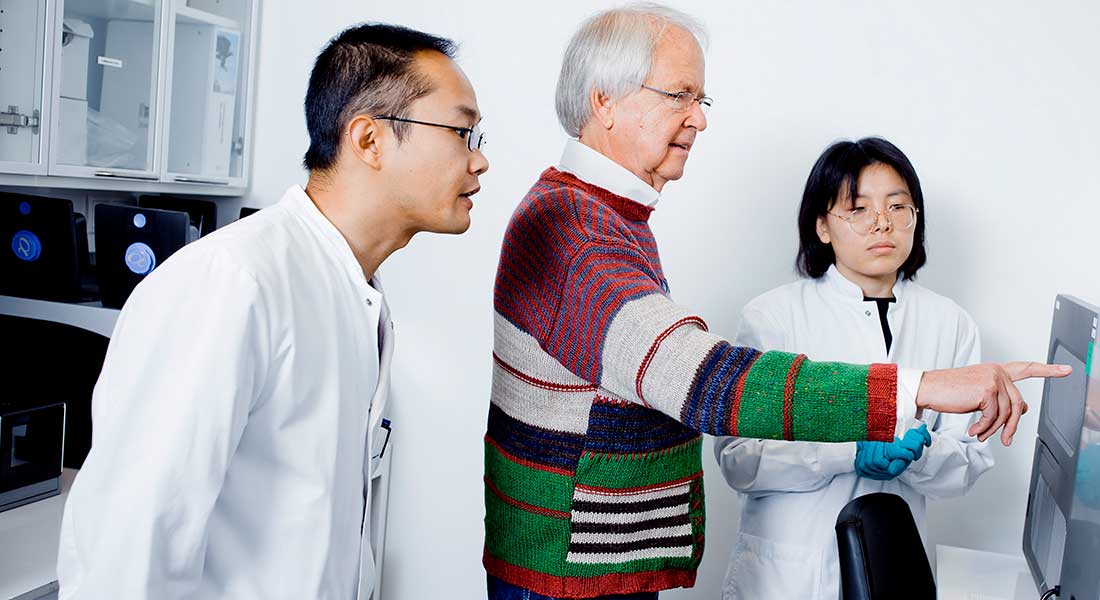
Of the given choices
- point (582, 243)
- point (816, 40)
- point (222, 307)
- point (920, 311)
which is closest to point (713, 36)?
point (816, 40)

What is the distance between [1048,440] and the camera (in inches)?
62.9

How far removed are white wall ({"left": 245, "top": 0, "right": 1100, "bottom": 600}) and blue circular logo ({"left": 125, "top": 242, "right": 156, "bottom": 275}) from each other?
0.59 meters

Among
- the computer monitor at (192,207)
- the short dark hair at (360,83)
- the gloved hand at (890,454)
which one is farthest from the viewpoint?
the computer monitor at (192,207)

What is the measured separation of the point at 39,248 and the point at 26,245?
0.03 m

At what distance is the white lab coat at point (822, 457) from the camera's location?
169 centimetres

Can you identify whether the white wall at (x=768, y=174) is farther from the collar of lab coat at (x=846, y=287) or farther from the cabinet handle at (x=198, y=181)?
the collar of lab coat at (x=846, y=287)

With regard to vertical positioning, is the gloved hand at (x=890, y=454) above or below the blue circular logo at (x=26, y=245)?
below

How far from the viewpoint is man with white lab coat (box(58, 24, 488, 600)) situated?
0.90 metres

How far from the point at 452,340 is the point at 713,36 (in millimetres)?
1052

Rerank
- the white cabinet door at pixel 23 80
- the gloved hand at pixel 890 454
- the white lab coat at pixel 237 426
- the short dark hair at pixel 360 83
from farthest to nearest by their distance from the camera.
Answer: the white cabinet door at pixel 23 80
the gloved hand at pixel 890 454
the short dark hair at pixel 360 83
the white lab coat at pixel 237 426

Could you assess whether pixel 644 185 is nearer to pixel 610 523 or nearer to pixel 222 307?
pixel 610 523

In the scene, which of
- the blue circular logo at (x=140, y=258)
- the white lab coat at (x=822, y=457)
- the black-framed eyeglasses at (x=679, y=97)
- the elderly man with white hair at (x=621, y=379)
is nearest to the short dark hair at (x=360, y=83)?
the elderly man with white hair at (x=621, y=379)

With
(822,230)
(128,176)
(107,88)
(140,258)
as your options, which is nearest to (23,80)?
(107,88)

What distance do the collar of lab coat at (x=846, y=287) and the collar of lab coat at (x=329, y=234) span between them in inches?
41.8
